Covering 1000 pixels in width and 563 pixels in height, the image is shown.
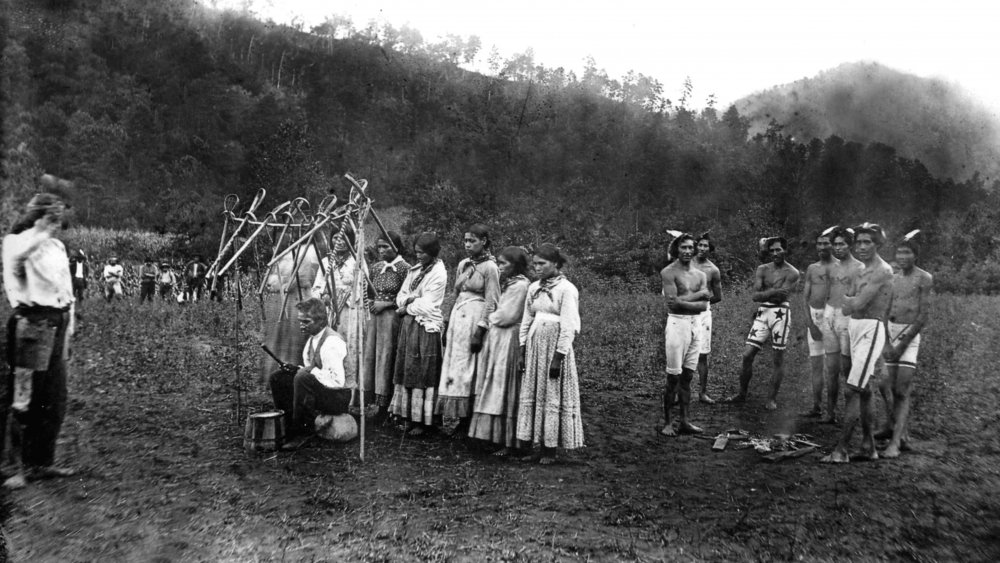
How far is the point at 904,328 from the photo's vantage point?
16.8 ft

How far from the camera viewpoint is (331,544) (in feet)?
10.8

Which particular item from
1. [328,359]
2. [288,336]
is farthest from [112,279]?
[328,359]

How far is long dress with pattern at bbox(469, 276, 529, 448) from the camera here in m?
5.04

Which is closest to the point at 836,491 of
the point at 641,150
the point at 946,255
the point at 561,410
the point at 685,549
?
the point at 685,549

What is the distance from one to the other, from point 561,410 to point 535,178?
24984 millimetres

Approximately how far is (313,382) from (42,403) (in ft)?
5.73

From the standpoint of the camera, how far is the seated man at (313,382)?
16.7 feet

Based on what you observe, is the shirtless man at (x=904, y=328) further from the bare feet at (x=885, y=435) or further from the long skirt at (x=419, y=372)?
the long skirt at (x=419, y=372)

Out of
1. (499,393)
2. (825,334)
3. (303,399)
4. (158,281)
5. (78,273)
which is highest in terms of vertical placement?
(78,273)

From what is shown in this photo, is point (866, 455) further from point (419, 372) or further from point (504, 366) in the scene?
point (419, 372)

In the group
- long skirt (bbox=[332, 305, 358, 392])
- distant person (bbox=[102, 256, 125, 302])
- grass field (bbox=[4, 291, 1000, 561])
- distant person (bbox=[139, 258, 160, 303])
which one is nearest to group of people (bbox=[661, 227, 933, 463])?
grass field (bbox=[4, 291, 1000, 561])

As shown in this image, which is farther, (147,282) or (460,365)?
(147,282)

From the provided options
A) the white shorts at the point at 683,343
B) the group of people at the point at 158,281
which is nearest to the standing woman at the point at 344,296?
the white shorts at the point at 683,343

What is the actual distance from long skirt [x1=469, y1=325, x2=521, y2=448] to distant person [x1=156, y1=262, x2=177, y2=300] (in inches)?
603
